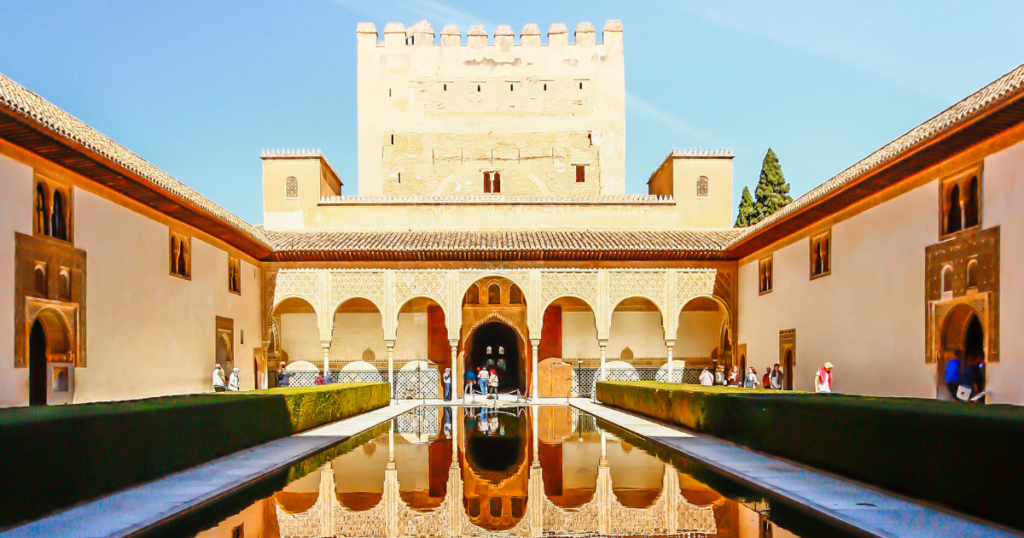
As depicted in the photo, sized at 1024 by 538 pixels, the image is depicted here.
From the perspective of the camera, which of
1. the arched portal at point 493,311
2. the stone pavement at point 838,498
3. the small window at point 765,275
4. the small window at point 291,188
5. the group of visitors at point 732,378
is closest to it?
the stone pavement at point 838,498

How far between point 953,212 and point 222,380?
44.9 feet

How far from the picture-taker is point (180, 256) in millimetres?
15602

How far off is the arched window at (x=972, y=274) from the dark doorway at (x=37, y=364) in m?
12.5

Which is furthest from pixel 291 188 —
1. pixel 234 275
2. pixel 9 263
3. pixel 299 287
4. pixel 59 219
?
pixel 9 263

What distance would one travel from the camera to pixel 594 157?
94.4ft

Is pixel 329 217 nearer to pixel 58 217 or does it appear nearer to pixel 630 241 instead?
pixel 630 241

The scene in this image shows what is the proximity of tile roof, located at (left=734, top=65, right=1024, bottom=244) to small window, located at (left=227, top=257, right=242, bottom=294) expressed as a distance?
472 inches

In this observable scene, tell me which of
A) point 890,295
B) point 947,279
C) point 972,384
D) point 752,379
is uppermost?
point 947,279

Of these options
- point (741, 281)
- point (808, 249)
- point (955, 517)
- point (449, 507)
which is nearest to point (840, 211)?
point (808, 249)

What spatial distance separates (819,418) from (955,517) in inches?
96.4

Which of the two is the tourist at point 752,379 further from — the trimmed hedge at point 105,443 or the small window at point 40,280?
the small window at point 40,280

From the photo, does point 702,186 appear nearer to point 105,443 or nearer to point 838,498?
point 838,498

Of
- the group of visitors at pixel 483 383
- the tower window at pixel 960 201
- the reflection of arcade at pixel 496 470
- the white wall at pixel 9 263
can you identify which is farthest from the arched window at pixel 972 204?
the group of visitors at pixel 483 383

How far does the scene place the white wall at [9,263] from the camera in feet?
31.9
